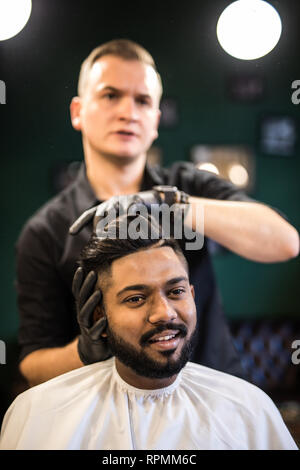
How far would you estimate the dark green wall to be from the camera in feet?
4.29

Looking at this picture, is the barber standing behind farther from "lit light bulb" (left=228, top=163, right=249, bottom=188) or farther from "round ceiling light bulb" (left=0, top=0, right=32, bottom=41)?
"round ceiling light bulb" (left=0, top=0, right=32, bottom=41)

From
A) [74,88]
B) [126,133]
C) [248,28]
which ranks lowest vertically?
[126,133]

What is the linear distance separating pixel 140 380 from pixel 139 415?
90mm

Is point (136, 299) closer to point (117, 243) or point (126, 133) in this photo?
point (117, 243)

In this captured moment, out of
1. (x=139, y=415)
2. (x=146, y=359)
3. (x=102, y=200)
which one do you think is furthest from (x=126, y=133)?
(x=139, y=415)

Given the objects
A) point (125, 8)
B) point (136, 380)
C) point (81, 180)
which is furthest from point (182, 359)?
point (125, 8)

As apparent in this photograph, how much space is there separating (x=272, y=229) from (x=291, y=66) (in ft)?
1.72

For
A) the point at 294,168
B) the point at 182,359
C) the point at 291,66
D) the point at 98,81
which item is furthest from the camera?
the point at 294,168

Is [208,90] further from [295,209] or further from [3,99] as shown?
[3,99]

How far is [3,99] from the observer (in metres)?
1.31

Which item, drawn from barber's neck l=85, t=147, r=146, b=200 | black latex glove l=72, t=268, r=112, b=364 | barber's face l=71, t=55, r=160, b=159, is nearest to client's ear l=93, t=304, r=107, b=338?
black latex glove l=72, t=268, r=112, b=364

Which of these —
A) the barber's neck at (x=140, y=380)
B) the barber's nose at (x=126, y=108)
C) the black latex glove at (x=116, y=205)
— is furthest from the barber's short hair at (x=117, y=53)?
the barber's neck at (x=140, y=380)

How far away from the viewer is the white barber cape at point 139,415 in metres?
1.13

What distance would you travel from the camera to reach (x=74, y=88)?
1296mm
